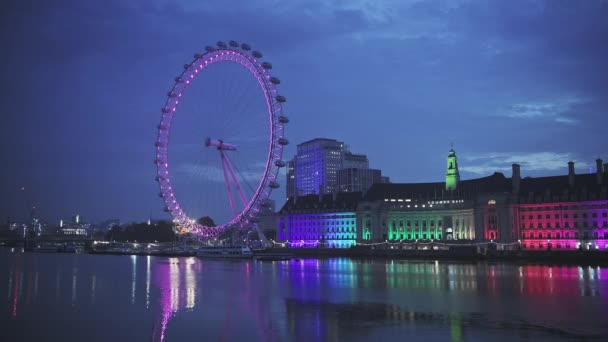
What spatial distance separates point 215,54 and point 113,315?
47.8 metres

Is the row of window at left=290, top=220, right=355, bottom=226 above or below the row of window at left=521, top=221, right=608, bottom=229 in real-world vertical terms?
above

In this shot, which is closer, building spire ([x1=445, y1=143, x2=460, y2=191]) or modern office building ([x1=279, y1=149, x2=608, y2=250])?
modern office building ([x1=279, y1=149, x2=608, y2=250])

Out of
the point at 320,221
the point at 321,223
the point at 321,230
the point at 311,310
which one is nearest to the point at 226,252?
the point at 321,230

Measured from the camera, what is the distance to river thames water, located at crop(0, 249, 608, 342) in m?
26.9

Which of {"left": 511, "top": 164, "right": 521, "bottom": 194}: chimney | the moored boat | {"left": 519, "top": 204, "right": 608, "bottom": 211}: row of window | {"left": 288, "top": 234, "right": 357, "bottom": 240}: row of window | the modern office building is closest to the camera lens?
{"left": 519, "top": 204, "right": 608, "bottom": 211}: row of window

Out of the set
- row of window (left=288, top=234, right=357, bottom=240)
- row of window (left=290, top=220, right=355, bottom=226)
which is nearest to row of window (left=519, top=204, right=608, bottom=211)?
row of window (left=288, top=234, right=357, bottom=240)

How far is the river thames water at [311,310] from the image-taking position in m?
26.9

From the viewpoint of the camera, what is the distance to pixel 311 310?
33969 mm

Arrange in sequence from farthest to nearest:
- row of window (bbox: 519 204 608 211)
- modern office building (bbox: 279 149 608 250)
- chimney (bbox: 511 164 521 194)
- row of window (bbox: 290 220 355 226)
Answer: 1. row of window (bbox: 290 220 355 226)
2. chimney (bbox: 511 164 521 194)
3. modern office building (bbox: 279 149 608 250)
4. row of window (bbox: 519 204 608 211)

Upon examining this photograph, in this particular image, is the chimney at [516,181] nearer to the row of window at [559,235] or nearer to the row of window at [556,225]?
the row of window at [556,225]

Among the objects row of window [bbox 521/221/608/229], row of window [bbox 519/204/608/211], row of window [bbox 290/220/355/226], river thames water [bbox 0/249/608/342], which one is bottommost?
river thames water [bbox 0/249/608/342]

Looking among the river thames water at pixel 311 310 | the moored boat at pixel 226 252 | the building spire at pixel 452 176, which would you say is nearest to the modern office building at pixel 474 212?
the building spire at pixel 452 176

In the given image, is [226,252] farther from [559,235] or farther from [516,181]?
[559,235]

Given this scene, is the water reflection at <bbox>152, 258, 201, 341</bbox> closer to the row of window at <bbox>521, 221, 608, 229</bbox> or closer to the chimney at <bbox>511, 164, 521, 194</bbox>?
the row of window at <bbox>521, 221, 608, 229</bbox>
